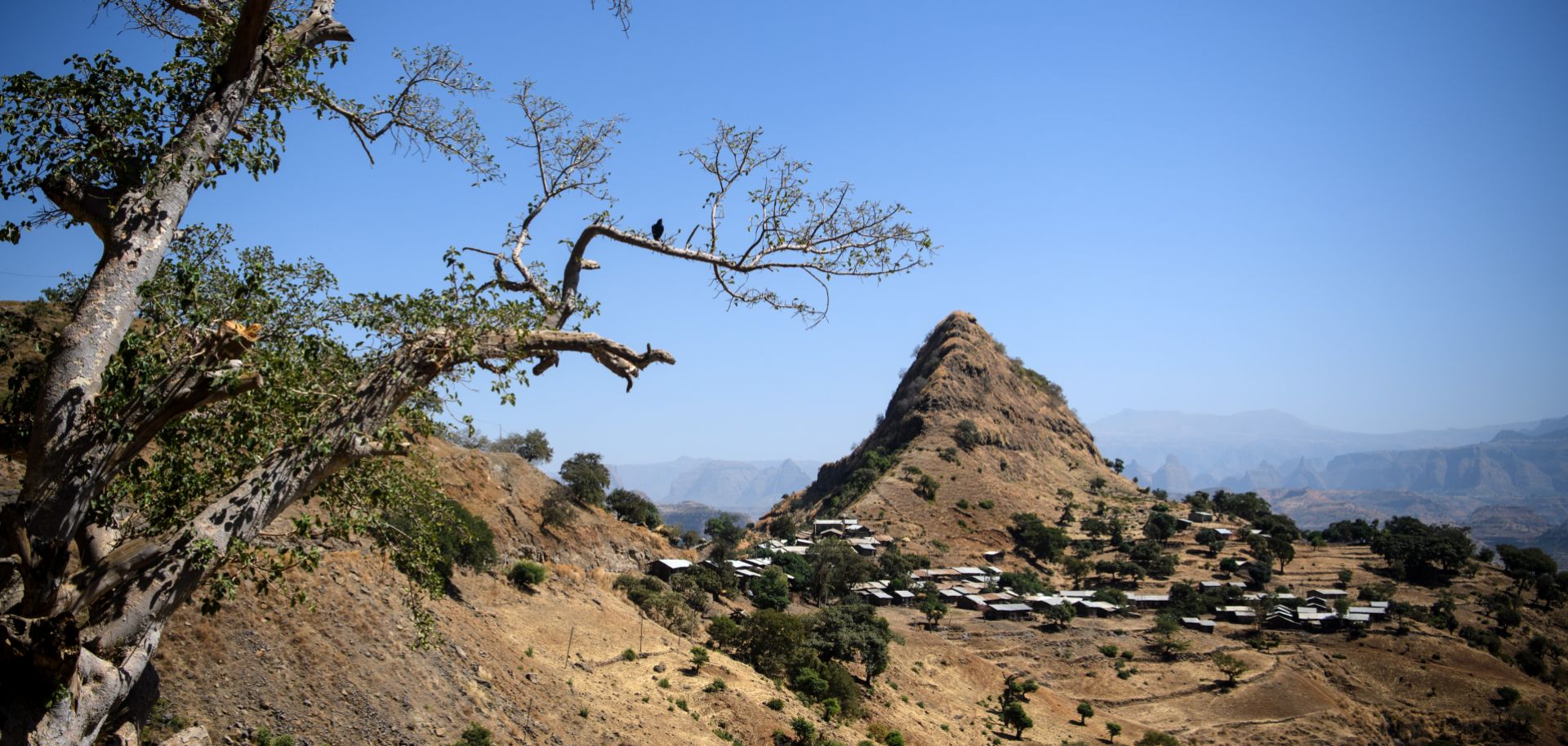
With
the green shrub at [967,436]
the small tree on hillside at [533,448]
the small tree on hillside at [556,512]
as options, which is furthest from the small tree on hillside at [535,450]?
the green shrub at [967,436]

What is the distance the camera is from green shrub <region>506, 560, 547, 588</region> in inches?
1175

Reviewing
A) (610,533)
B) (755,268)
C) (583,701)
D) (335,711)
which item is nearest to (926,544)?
(610,533)

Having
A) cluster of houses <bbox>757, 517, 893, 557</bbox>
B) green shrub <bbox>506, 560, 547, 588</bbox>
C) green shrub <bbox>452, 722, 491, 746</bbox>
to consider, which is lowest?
cluster of houses <bbox>757, 517, 893, 557</bbox>

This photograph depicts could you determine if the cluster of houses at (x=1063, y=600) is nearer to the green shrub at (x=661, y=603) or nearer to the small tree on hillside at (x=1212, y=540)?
the small tree on hillside at (x=1212, y=540)

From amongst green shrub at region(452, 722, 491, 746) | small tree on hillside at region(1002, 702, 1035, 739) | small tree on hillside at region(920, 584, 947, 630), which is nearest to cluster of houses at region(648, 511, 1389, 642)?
small tree on hillside at region(920, 584, 947, 630)

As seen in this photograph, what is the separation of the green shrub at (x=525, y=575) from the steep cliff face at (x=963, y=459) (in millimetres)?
51512

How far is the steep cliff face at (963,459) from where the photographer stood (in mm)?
82938

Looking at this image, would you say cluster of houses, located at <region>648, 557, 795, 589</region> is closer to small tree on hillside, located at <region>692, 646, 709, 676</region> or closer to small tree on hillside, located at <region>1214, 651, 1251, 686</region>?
small tree on hillside, located at <region>692, 646, 709, 676</region>

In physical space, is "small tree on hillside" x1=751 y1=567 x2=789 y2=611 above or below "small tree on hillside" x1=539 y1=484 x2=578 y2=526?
below

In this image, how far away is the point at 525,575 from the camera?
29.9 m

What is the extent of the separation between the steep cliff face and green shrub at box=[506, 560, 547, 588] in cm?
5151

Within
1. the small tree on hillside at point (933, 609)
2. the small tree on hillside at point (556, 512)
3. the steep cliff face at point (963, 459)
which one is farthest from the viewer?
the steep cliff face at point (963, 459)

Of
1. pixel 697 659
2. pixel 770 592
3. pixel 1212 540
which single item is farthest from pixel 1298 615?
pixel 697 659

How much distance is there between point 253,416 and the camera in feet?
23.8
